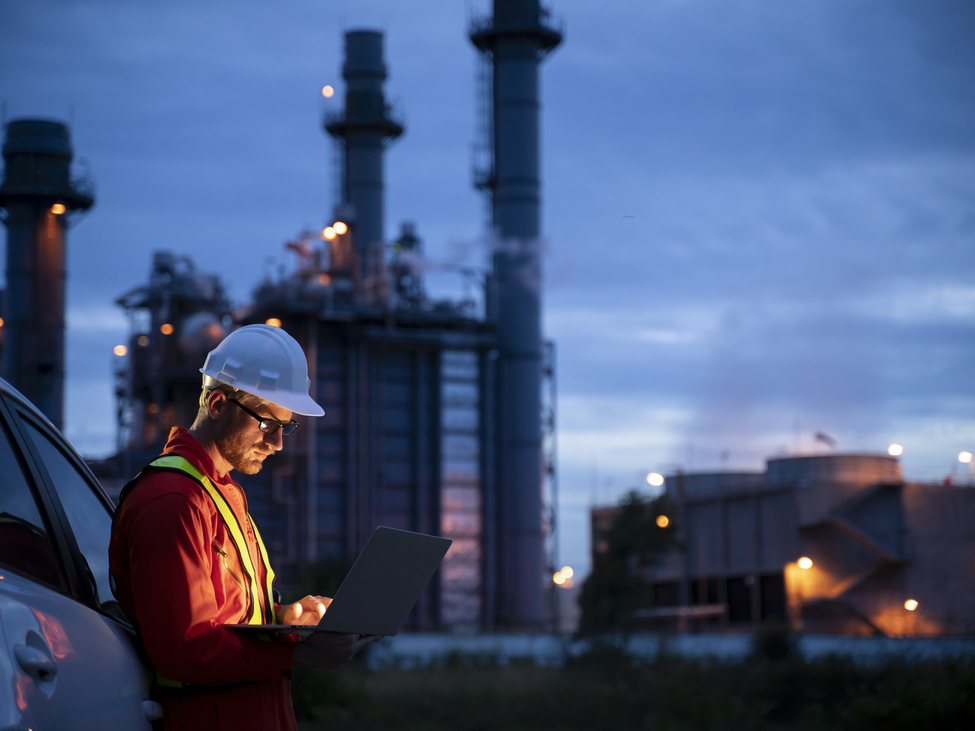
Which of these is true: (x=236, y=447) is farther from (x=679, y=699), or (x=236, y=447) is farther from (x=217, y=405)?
(x=679, y=699)

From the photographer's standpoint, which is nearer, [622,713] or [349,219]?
[622,713]

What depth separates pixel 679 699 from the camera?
14164 millimetres

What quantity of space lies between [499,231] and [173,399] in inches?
558

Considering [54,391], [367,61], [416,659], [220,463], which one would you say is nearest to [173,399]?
[54,391]

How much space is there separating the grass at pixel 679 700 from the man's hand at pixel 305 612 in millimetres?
9536

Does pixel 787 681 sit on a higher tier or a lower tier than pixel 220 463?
lower

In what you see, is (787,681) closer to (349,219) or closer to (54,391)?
(54,391)

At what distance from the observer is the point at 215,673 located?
3.09 metres

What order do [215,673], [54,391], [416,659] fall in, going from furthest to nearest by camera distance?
1. [54,391]
2. [416,659]
3. [215,673]

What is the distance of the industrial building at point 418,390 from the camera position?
42.0 m

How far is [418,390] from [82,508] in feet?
132

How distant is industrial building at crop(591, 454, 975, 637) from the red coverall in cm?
3579

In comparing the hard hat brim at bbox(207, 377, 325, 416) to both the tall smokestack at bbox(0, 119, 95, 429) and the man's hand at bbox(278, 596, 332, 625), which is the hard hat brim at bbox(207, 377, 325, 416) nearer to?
the man's hand at bbox(278, 596, 332, 625)

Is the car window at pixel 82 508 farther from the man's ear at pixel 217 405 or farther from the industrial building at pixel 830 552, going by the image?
the industrial building at pixel 830 552
